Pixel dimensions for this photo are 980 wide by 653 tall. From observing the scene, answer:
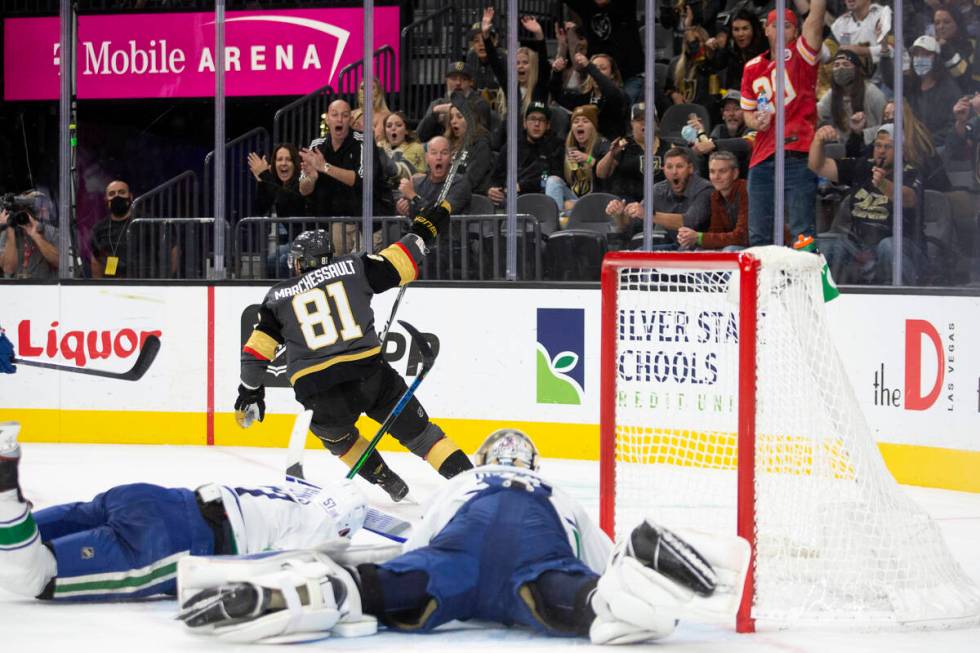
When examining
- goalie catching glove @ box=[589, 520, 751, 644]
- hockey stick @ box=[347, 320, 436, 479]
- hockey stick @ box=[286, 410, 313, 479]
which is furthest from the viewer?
hockey stick @ box=[347, 320, 436, 479]

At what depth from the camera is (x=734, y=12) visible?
788cm

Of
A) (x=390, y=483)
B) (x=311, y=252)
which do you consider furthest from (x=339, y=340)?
(x=390, y=483)

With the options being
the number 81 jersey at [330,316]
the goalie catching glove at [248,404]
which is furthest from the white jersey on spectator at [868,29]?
the goalie catching glove at [248,404]

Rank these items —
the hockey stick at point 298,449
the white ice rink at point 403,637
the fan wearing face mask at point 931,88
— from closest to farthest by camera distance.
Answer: the white ice rink at point 403,637, the hockey stick at point 298,449, the fan wearing face mask at point 931,88

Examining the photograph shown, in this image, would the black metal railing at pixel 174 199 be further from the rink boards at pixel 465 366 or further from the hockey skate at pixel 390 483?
the hockey skate at pixel 390 483

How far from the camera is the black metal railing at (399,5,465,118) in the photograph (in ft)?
26.0

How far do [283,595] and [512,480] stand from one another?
2.16 ft

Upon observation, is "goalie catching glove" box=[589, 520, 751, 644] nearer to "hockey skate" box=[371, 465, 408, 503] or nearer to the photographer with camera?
"hockey skate" box=[371, 465, 408, 503]

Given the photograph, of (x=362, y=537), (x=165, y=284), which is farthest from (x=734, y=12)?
(x=362, y=537)

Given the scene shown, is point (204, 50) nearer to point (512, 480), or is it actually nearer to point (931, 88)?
point (931, 88)

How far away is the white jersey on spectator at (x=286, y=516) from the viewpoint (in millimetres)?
3857

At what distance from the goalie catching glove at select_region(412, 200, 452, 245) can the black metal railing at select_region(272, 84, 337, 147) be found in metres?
2.59

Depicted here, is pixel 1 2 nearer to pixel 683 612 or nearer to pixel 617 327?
pixel 617 327

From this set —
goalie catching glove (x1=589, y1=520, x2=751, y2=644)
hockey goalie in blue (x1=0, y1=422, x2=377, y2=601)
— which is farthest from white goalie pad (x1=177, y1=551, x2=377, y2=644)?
goalie catching glove (x1=589, y1=520, x2=751, y2=644)
